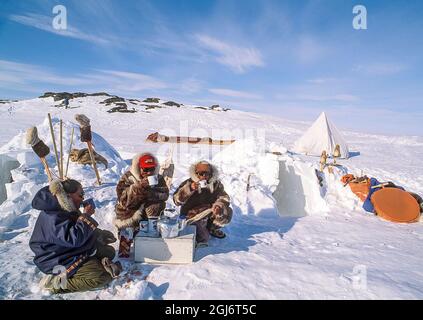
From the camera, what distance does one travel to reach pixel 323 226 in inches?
174

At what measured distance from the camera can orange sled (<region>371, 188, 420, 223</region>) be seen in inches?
185

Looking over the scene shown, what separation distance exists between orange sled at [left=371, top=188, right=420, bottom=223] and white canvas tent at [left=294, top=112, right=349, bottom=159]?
6.21m

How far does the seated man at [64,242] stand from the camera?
2.34 meters

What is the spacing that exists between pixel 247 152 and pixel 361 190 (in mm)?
2452

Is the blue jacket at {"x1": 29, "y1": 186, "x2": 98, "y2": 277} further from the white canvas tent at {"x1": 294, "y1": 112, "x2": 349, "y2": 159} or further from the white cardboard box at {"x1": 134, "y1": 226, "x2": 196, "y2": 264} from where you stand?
the white canvas tent at {"x1": 294, "y1": 112, "x2": 349, "y2": 159}

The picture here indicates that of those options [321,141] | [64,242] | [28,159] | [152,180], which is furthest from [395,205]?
[321,141]

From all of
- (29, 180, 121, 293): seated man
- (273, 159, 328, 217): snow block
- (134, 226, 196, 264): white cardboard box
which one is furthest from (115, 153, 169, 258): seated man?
(273, 159, 328, 217): snow block

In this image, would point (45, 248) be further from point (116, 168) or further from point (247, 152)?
point (247, 152)

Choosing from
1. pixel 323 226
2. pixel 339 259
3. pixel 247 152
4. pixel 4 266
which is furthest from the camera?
pixel 247 152

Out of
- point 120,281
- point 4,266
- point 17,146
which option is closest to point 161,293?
point 120,281

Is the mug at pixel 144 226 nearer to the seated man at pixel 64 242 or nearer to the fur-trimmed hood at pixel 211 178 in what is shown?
the seated man at pixel 64 242

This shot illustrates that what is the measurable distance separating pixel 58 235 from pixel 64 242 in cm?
7

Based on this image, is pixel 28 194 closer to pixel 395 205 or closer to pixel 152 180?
pixel 152 180

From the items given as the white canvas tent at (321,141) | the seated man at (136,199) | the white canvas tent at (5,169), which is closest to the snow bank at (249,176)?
the seated man at (136,199)
